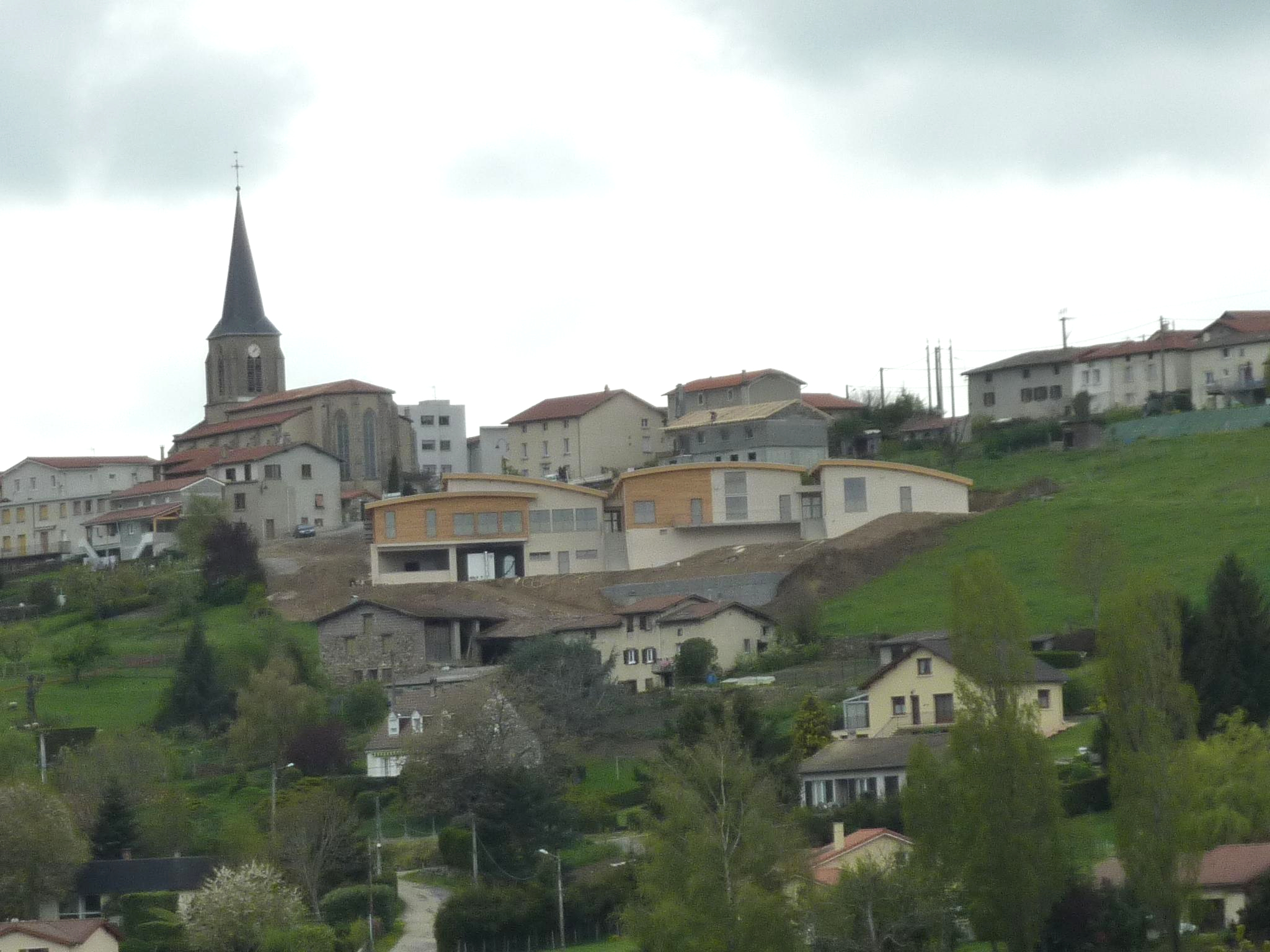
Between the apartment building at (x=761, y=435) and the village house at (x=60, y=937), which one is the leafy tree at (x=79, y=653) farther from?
the apartment building at (x=761, y=435)

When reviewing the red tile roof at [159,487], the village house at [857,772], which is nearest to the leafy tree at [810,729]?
the village house at [857,772]

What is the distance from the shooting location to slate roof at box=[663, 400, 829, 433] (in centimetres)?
9431

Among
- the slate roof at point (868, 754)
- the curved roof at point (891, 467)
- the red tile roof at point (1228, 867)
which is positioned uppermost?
the curved roof at point (891, 467)

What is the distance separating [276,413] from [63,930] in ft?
221

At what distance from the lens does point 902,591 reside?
242ft

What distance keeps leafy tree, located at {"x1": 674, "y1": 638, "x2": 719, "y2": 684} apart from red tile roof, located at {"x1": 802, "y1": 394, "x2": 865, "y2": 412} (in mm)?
39600

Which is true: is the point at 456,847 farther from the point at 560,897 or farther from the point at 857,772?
the point at 857,772

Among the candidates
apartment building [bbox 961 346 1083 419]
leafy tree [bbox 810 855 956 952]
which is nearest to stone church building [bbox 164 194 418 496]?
apartment building [bbox 961 346 1083 419]

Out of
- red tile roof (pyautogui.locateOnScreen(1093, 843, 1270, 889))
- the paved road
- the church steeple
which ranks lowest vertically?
the paved road

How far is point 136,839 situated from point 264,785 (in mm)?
5680

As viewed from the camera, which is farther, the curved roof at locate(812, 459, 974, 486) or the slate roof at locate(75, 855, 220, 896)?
the curved roof at locate(812, 459, 974, 486)

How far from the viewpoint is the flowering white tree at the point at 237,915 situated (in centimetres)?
4609

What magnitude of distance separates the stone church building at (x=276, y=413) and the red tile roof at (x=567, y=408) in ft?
24.2

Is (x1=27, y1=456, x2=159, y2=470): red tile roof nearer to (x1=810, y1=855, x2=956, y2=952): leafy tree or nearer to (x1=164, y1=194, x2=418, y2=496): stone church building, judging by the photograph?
(x1=164, y1=194, x2=418, y2=496): stone church building
